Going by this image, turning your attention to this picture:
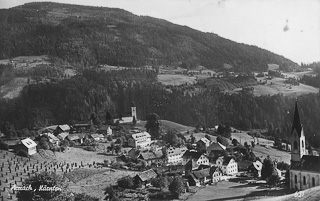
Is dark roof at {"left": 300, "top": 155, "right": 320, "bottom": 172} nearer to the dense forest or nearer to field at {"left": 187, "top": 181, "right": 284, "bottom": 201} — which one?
field at {"left": 187, "top": 181, "right": 284, "bottom": 201}

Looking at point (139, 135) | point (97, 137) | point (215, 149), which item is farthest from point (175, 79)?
point (215, 149)

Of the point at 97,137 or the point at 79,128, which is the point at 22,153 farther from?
the point at 79,128

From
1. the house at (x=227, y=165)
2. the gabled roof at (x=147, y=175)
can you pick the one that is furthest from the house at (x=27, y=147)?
the house at (x=227, y=165)

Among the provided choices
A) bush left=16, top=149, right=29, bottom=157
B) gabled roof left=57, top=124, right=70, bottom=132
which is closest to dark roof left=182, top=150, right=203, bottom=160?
bush left=16, top=149, right=29, bottom=157

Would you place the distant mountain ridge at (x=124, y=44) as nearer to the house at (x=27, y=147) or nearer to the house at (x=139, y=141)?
the house at (x=139, y=141)

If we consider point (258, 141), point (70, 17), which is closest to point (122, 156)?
point (258, 141)

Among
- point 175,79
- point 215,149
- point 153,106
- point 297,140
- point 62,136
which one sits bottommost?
point 215,149
